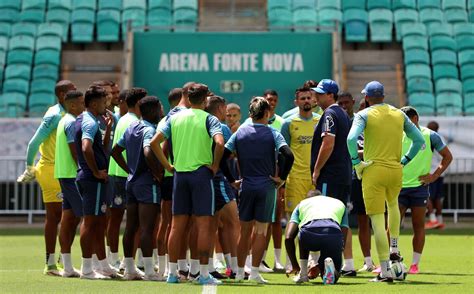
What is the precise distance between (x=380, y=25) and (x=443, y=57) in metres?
1.74

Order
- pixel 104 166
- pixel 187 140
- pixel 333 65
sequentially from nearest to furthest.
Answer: pixel 187 140, pixel 104 166, pixel 333 65

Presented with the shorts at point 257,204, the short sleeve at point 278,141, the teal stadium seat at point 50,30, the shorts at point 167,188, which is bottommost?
the shorts at point 257,204

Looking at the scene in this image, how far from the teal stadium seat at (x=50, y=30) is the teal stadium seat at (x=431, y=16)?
29.9 ft

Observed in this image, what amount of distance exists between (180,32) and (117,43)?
3.50 metres

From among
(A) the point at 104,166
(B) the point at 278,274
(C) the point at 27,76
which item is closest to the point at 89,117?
(A) the point at 104,166

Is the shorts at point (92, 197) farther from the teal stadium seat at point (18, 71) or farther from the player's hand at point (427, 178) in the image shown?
the teal stadium seat at point (18, 71)

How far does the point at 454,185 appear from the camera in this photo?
25.8m

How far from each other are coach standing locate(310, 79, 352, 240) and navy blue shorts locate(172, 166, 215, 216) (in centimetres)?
145

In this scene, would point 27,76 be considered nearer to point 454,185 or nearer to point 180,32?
point 180,32

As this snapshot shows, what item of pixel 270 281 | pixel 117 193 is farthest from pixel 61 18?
pixel 270 281

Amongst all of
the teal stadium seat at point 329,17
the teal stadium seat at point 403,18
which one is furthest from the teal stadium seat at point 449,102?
the teal stadium seat at point 329,17

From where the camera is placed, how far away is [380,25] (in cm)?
3134

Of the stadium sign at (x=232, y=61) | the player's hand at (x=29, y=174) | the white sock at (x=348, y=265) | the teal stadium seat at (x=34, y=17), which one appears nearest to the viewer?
the white sock at (x=348, y=265)

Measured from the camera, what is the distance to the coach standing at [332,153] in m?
13.8
